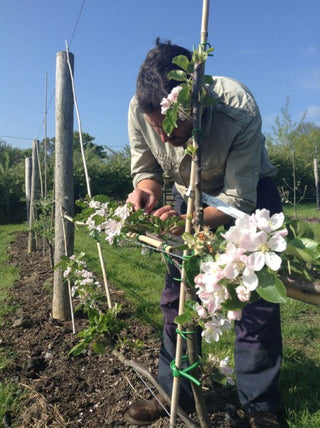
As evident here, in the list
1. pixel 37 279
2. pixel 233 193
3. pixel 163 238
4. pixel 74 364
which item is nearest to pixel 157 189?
pixel 233 193

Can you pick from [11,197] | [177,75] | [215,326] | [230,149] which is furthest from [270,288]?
[11,197]

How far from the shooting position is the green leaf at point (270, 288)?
756 millimetres

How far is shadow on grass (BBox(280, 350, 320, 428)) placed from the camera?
212cm

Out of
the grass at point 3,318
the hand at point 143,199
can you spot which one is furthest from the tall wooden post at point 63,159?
the hand at point 143,199

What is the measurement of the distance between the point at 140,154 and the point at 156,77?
2.46ft

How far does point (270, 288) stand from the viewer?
78cm

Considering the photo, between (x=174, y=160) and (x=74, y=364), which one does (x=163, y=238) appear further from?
(x=74, y=364)

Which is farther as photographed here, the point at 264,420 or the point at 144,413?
the point at 144,413

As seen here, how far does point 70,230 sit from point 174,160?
166 centimetres

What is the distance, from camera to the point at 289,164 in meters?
22.3

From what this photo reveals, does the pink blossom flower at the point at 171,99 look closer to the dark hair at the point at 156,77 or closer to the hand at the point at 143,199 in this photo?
the dark hair at the point at 156,77

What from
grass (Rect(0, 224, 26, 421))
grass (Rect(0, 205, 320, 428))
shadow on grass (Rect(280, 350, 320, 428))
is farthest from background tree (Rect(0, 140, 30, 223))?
shadow on grass (Rect(280, 350, 320, 428))

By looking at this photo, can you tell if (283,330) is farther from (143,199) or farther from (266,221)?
(266,221)

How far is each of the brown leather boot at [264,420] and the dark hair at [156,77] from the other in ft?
5.52
